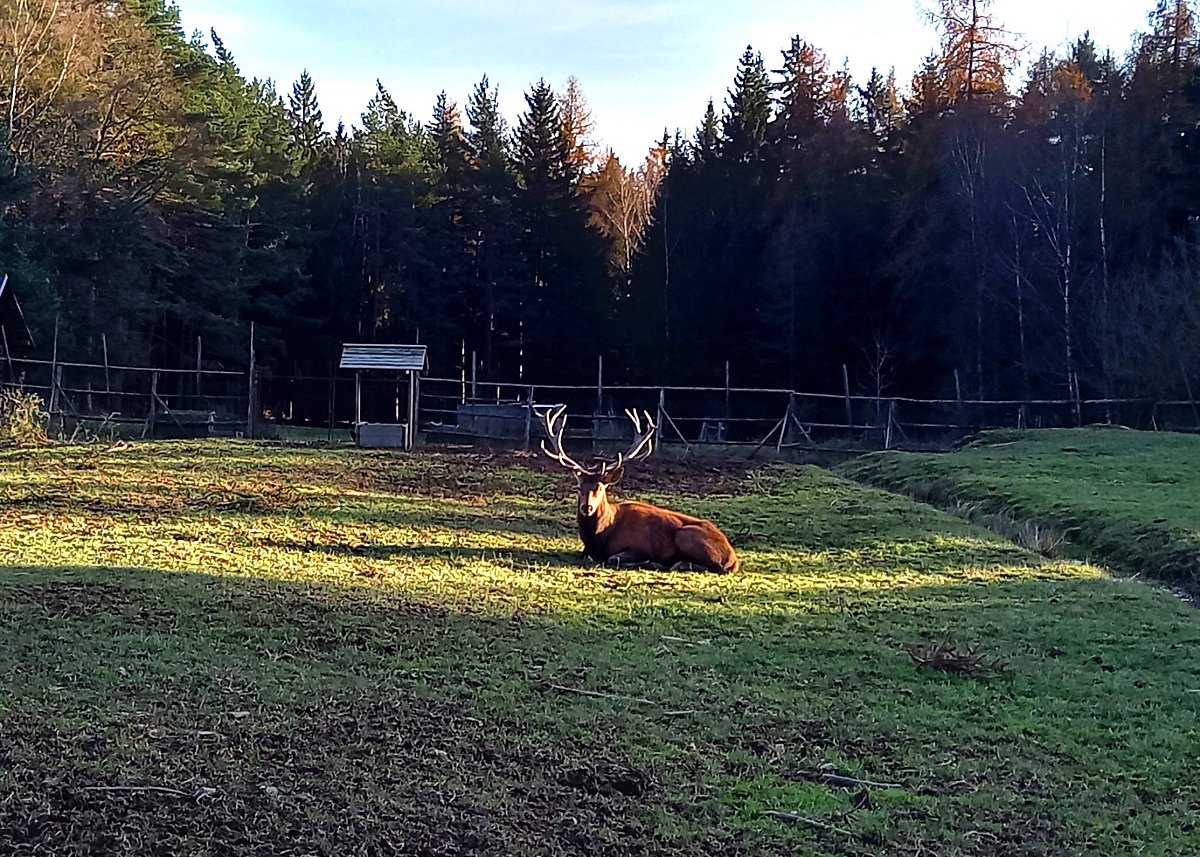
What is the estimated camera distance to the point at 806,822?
448 centimetres

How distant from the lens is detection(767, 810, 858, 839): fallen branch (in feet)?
14.4

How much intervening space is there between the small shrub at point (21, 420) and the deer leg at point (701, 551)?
503 inches

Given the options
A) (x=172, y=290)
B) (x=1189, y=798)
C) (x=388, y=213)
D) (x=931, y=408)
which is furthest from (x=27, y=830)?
(x=388, y=213)

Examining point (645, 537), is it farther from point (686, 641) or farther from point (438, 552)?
point (686, 641)

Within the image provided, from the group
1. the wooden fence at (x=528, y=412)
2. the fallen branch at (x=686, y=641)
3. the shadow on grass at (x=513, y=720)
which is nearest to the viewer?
the shadow on grass at (x=513, y=720)

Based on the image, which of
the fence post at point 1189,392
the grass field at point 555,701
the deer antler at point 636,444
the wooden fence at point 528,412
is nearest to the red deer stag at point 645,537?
the grass field at point 555,701

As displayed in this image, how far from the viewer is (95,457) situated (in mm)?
17438

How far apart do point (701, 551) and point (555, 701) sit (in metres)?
4.52

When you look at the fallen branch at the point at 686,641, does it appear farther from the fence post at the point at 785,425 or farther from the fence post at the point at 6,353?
the fence post at the point at 6,353

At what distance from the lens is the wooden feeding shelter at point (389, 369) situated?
2261cm

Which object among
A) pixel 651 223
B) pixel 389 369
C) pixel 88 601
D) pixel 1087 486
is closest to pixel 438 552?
pixel 88 601

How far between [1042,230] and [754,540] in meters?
24.4

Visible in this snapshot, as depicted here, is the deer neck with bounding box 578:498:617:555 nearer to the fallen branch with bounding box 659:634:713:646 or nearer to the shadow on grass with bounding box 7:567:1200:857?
the shadow on grass with bounding box 7:567:1200:857

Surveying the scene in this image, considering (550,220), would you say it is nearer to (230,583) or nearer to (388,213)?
(388,213)
